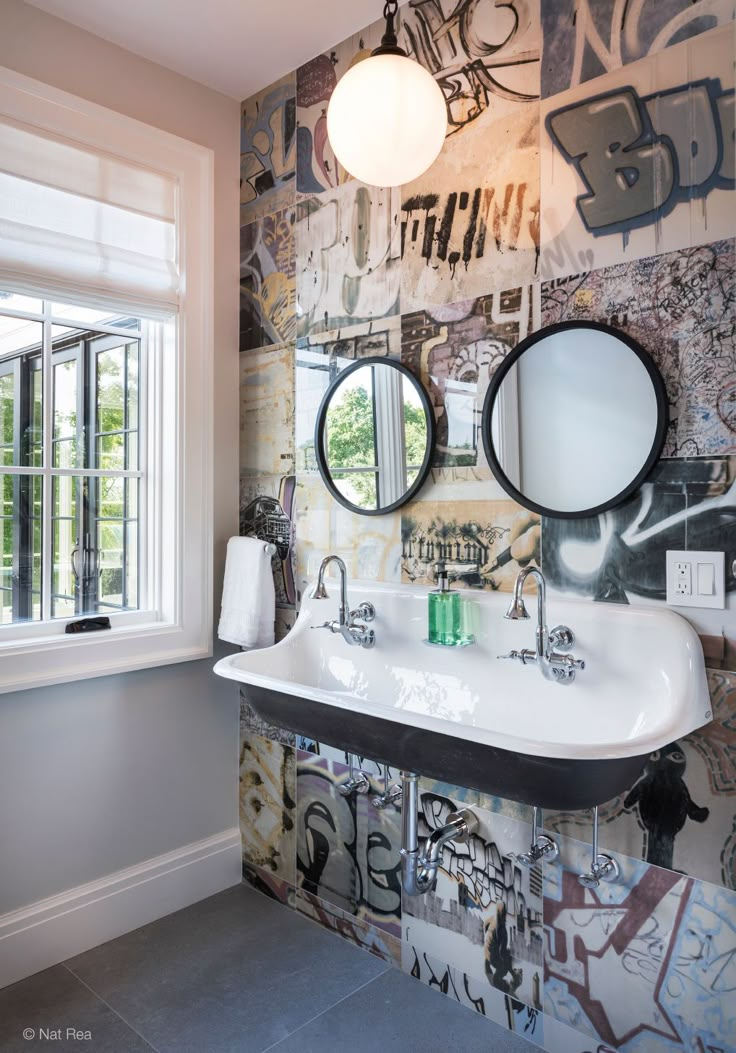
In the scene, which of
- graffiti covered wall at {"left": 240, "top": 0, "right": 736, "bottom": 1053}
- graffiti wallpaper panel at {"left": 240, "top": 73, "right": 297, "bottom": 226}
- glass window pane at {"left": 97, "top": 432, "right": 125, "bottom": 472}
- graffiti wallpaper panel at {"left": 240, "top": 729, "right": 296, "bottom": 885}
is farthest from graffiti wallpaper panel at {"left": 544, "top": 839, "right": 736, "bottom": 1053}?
graffiti wallpaper panel at {"left": 240, "top": 73, "right": 297, "bottom": 226}

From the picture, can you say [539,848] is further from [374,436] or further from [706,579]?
[374,436]

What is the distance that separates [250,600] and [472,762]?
1.09 metres

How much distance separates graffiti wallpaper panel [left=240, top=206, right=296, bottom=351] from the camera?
2.31 metres

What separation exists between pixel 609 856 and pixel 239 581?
1284 millimetres

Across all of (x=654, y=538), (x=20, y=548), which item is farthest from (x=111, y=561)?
(x=654, y=538)

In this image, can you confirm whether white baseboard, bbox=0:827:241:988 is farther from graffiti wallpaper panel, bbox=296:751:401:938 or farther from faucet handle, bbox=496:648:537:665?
faucet handle, bbox=496:648:537:665

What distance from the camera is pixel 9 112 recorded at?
1909 millimetres

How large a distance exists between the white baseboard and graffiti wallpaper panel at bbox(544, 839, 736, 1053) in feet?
3.81

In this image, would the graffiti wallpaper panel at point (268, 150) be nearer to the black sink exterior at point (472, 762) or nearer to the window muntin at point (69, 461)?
the window muntin at point (69, 461)

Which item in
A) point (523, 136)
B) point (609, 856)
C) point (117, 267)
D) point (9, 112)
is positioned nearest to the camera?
point (609, 856)

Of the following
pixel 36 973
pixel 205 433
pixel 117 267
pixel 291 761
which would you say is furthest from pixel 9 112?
pixel 36 973

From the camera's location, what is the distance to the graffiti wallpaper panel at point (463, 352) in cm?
175

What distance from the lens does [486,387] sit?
5.91 ft

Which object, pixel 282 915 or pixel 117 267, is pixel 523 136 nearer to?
pixel 117 267
